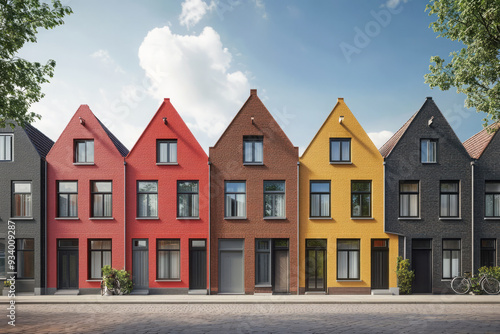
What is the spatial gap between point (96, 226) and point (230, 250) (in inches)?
311

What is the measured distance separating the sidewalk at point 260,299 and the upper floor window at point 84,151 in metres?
7.68

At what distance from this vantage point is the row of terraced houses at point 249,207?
18.7 meters

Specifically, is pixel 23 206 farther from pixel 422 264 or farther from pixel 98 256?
pixel 422 264

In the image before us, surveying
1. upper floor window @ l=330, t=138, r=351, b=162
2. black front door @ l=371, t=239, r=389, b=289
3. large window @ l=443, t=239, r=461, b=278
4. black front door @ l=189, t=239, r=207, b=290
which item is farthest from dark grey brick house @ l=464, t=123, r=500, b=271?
black front door @ l=189, t=239, r=207, b=290

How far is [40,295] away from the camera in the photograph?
18.3 metres

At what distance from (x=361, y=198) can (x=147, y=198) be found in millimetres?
12537

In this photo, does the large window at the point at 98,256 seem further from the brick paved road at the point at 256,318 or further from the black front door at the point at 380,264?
the black front door at the point at 380,264

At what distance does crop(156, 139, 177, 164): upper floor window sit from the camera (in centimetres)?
1942

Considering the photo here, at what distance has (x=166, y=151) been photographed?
63.9ft

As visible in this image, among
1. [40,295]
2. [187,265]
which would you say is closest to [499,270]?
[187,265]

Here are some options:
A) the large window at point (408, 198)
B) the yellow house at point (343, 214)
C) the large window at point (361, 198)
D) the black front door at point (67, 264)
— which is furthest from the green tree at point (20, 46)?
the large window at point (408, 198)

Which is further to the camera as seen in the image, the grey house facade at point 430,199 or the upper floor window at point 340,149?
the upper floor window at point 340,149

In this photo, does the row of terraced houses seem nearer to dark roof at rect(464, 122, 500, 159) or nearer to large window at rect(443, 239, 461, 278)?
large window at rect(443, 239, 461, 278)

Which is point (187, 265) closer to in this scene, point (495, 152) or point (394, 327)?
point (394, 327)
